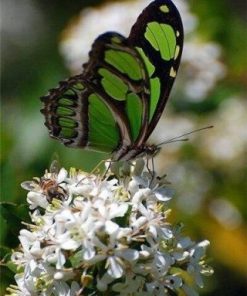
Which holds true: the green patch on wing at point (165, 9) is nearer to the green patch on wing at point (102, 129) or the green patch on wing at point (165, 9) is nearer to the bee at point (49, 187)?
the green patch on wing at point (102, 129)

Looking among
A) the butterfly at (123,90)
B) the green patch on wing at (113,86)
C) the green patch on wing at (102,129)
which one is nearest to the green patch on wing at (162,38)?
the butterfly at (123,90)

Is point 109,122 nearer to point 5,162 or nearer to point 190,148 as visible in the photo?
point 5,162

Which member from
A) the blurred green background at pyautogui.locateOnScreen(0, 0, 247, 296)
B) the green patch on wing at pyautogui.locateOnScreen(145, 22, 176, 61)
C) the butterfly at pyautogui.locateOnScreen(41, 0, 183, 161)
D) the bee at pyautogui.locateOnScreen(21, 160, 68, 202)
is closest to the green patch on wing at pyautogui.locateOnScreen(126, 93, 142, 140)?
the butterfly at pyautogui.locateOnScreen(41, 0, 183, 161)

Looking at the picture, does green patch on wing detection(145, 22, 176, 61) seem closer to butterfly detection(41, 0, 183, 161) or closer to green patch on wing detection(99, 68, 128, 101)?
butterfly detection(41, 0, 183, 161)

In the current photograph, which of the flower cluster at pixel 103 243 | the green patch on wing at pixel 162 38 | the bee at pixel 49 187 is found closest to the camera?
the flower cluster at pixel 103 243

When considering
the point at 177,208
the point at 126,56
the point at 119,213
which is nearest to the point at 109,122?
the point at 126,56

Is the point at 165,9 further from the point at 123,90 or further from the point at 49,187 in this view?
the point at 49,187

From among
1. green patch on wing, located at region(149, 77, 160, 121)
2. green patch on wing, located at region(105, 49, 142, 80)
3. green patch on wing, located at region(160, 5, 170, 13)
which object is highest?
green patch on wing, located at region(160, 5, 170, 13)
